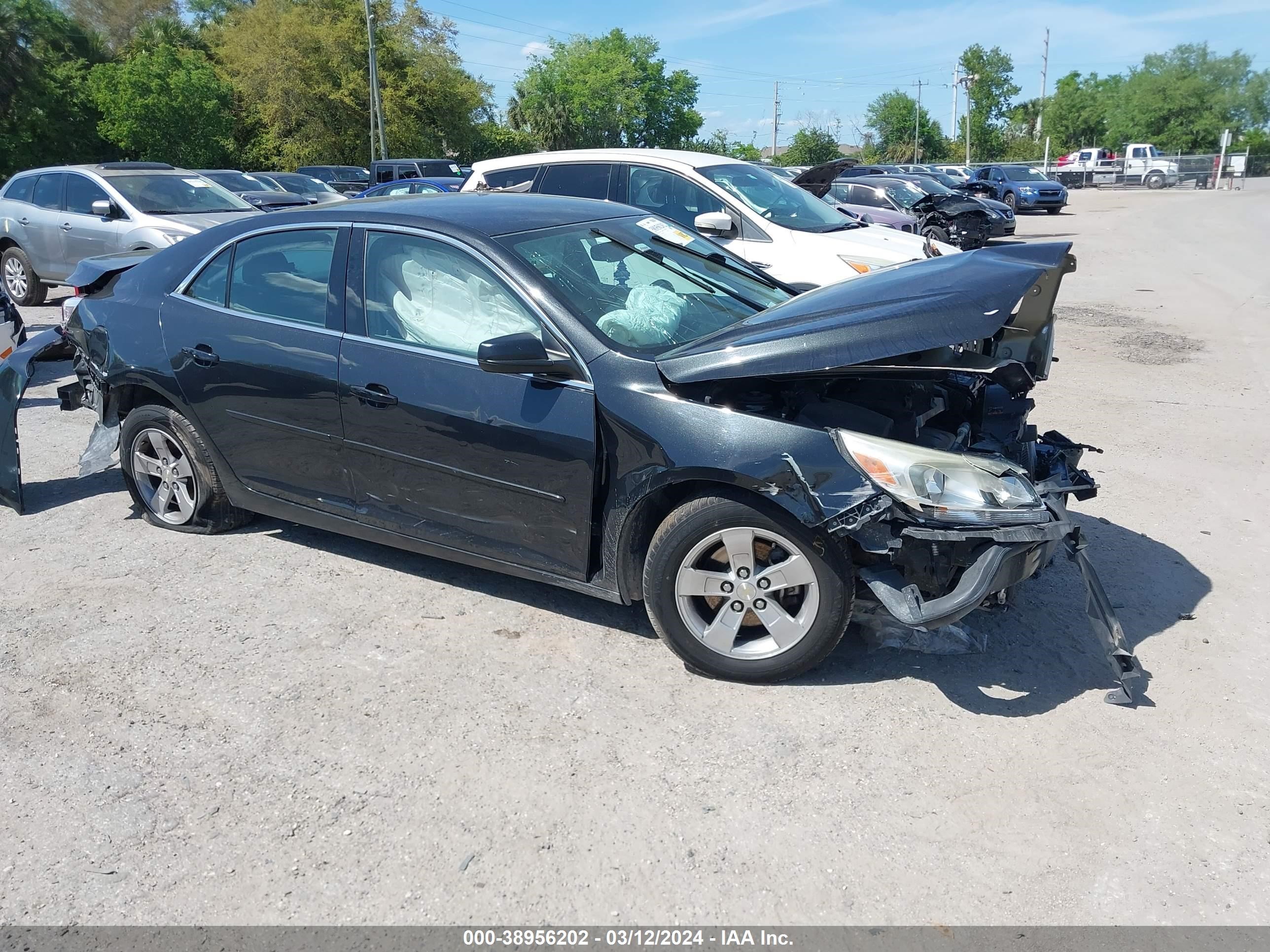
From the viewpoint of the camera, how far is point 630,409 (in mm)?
3762

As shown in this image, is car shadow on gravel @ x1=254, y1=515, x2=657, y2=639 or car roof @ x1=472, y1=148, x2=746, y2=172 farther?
car roof @ x1=472, y1=148, x2=746, y2=172

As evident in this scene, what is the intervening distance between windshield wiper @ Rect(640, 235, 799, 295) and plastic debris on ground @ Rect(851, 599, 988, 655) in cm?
188

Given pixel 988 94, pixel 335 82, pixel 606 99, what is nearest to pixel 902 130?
pixel 988 94

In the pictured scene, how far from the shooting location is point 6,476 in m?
5.67

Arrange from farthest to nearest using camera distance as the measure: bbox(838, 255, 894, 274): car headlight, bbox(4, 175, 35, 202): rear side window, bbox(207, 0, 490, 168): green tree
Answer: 1. bbox(207, 0, 490, 168): green tree
2. bbox(4, 175, 35, 202): rear side window
3. bbox(838, 255, 894, 274): car headlight

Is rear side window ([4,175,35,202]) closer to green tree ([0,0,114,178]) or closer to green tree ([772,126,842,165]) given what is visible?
green tree ([0,0,114,178])

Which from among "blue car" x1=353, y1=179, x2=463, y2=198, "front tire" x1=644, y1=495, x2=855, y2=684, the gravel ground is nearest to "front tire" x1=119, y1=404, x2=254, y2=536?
the gravel ground

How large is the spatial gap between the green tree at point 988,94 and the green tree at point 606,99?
27953 millimetres

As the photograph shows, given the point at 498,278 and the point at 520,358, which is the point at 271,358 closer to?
the point at 498,278

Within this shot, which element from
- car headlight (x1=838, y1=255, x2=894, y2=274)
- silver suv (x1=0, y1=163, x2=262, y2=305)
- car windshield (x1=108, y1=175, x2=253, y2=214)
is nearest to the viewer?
car headlight (x1=838, y1=255, x2=894, y2=274)

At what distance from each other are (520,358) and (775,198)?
6501 millimetres

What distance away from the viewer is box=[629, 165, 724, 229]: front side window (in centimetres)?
911

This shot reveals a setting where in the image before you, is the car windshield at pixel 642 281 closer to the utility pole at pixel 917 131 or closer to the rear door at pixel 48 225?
the rear door at pixel 48 225

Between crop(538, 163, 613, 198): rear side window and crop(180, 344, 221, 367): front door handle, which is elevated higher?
crop(538, 163, 613, 198): rear side window
